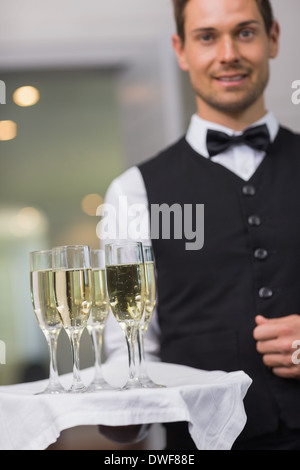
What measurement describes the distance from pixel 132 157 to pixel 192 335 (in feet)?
10.0

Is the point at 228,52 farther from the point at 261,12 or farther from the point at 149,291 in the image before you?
the point at 149,291

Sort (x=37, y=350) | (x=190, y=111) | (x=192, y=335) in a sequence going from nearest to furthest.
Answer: (x=192, y=335), (x=190, y=111), (x=37, y=350)

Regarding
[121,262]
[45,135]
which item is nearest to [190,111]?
[45,135]

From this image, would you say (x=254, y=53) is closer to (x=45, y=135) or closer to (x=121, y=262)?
(x=121, y=262)

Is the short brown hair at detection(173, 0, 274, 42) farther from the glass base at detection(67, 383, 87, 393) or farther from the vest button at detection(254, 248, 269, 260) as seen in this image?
the glass base at detection(67, 383, 87, 393)

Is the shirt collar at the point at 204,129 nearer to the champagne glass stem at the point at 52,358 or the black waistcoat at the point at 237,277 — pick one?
the black waistcoat at the point at 237,277

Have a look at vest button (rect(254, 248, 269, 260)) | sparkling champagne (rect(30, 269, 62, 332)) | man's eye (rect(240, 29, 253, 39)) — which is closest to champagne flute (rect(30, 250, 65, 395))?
sparkling champagne (rect(30, 269, 62, 332))

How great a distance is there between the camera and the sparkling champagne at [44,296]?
1.43 m

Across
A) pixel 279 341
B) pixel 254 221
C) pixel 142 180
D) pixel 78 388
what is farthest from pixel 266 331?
pixel 142 180

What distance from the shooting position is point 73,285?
1430 millimetres

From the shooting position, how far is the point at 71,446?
3.59 m

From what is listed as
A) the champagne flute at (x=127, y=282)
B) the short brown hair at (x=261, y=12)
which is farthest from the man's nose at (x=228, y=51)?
the champagne flute at (x=127, y=282)

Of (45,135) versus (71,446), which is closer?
(71,446)

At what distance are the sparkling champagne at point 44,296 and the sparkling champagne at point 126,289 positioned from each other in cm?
11
